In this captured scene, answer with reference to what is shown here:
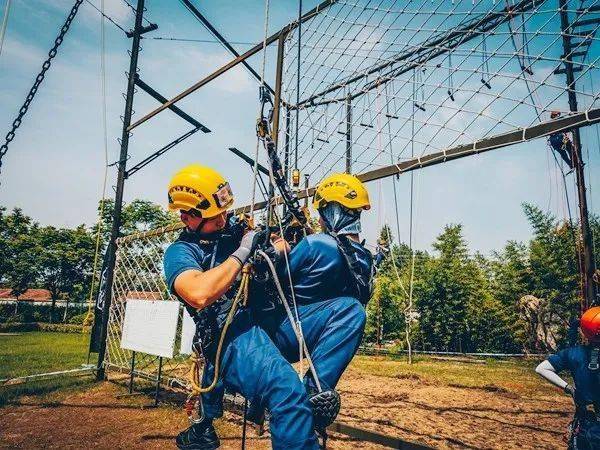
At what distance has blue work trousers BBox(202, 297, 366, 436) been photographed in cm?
224

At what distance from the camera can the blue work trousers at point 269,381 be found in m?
1.89

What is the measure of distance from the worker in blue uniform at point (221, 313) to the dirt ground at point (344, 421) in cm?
283

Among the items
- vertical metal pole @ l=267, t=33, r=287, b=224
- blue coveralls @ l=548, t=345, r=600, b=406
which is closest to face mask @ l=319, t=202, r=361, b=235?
vertical metal pole @ l=267, t=33, r=287, b=224

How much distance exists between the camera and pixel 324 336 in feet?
7.66

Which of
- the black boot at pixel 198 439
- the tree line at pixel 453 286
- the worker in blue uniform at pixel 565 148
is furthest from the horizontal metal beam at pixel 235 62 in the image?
the tree line at pixel 453 286

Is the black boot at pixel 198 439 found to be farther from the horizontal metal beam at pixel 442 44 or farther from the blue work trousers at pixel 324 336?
the horizontal metal beam at pixel 442 44

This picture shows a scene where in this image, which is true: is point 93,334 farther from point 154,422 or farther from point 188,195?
point 188,195

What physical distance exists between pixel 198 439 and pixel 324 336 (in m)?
1.33

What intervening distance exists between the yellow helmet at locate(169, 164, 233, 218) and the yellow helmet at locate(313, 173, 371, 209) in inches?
30.7

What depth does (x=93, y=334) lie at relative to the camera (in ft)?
25.0

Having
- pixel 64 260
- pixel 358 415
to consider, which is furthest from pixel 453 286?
pixel 64 260

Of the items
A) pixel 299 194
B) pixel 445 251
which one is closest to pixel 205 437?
pixel 299 194

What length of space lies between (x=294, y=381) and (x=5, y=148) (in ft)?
16.2

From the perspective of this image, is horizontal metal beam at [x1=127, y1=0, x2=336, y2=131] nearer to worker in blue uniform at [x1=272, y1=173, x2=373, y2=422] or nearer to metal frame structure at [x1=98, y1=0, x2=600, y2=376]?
metal frame structure at [x1=98, y1=0, x2=600, y2=376]
